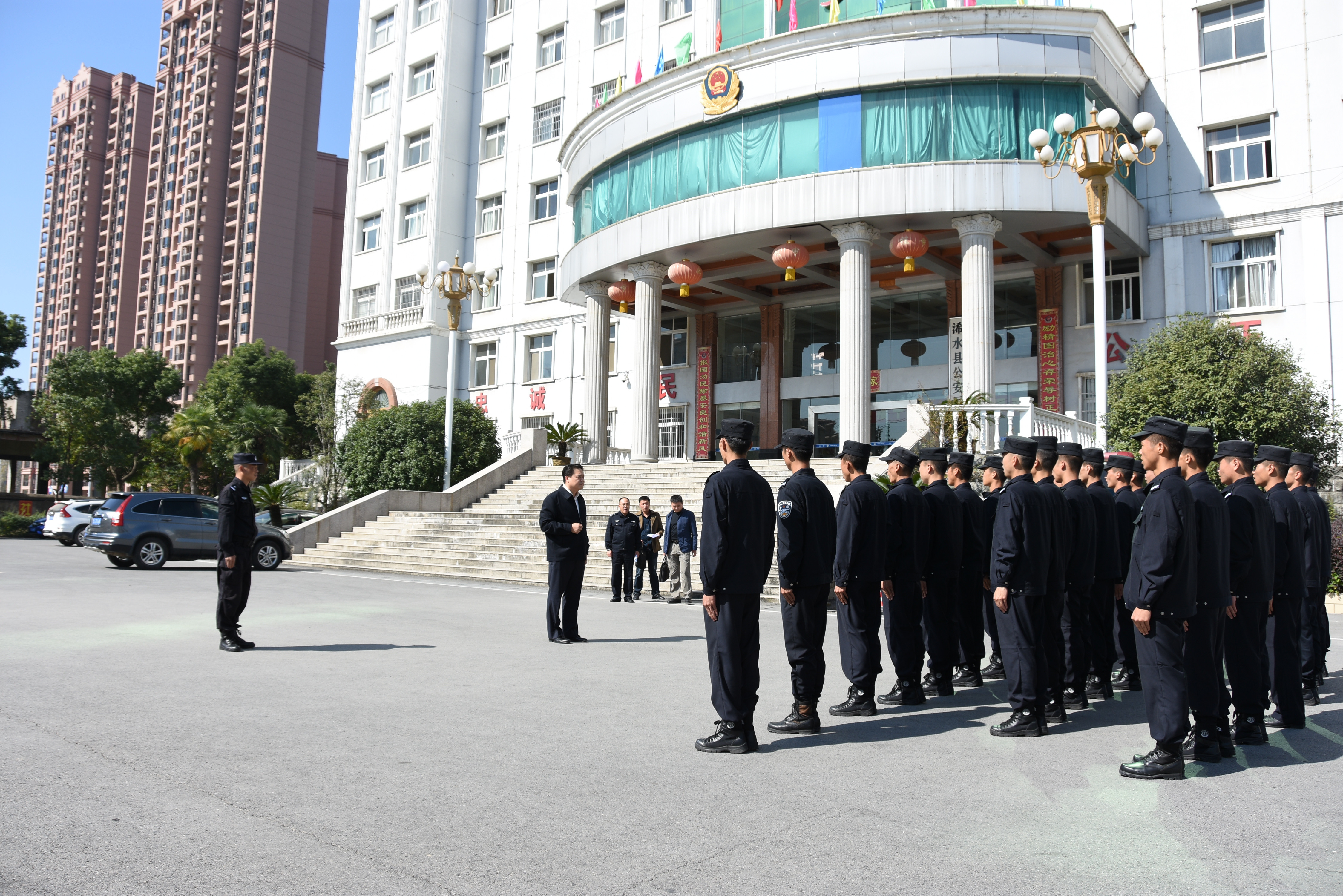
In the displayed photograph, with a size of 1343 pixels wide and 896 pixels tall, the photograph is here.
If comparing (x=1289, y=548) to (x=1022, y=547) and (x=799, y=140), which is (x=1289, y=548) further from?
(x=799, y=140)

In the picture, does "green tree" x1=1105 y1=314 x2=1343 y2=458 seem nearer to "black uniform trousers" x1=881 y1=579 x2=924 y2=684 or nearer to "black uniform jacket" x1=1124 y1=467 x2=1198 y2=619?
"black uniform trousers" x1=881 y1=579 x2=924 y2=684

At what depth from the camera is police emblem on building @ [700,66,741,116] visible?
24016 mm

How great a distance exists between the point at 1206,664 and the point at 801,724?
244 centimetres

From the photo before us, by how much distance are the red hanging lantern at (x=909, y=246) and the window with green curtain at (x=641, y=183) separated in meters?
7.18

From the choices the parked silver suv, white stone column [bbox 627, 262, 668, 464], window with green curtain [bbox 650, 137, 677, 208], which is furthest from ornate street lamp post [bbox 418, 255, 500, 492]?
the parked silver suv

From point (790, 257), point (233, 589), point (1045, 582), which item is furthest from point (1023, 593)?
point (790, 257)

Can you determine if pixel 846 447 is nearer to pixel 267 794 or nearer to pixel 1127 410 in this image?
pixel 267 794

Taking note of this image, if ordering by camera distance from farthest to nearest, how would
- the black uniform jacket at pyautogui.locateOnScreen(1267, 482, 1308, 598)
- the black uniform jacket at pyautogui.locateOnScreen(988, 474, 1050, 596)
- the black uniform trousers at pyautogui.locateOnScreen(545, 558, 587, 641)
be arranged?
the black uniform trousers at pyautogui.locateOnScreen(545, 558, 587, 641), the black uniform jacket at pyautogui.locateOnScreen(1267, 482, 1308, 598), the black uniform jacket at pyautogui.locateOnScreen(988, 474, 1050, 596)

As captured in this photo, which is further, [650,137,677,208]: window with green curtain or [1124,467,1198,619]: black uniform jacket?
[650,137,677,208]: window with green curtain

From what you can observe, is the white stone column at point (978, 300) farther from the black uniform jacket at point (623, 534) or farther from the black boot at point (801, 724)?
the black boot at point (801, 724)

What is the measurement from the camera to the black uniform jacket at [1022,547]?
637 cm

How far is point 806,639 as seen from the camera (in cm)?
627

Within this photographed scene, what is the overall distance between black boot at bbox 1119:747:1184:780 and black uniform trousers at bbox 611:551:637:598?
1089 centimetres

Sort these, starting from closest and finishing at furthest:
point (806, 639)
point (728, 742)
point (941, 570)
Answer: point (728, 742)
point (806, 639)
point (941, 570)
